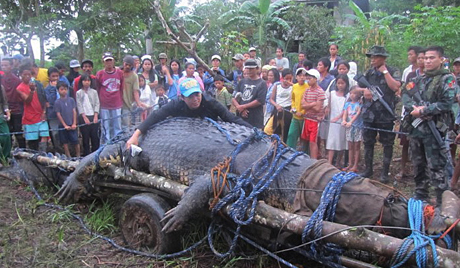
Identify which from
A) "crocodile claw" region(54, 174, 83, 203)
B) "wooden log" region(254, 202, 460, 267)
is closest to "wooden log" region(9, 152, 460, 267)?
"wooden log" region(254, 202, 460, 267)

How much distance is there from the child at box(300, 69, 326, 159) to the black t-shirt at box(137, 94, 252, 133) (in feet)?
6.75

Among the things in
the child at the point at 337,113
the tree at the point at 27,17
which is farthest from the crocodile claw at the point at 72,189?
the tree at the point at 27,17

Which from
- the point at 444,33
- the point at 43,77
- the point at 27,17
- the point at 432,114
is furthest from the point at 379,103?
the point at 27,17

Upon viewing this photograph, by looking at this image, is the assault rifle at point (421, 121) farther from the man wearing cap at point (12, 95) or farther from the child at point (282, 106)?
the man wearing cap at point (12, 95)

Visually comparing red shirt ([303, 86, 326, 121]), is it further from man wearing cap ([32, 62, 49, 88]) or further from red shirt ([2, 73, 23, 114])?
man wearing cap ([32, 62, 49, 88])

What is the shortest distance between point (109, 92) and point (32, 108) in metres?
1.25

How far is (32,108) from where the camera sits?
615 cm

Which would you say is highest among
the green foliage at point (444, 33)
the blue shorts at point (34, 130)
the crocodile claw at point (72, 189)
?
the green foliage at point (444, 33)

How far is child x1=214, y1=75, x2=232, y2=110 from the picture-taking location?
7004 millimetres

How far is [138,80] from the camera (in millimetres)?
6945

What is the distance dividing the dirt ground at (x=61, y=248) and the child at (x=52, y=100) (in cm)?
228

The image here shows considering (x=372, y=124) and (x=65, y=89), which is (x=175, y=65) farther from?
(x=372, y=124)

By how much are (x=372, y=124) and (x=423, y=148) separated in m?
1.00

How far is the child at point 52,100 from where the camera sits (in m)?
6.43
